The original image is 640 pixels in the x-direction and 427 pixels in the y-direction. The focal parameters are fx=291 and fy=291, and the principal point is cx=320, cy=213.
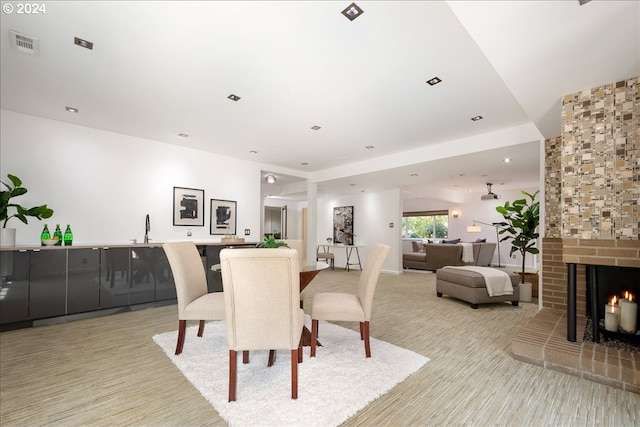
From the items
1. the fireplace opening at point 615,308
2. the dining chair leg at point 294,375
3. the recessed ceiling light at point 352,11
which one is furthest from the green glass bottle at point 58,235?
the fireplace opening at point 615,308

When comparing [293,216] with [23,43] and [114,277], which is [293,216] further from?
[23,43]

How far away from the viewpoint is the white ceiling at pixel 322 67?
1910mm

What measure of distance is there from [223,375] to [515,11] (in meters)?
3.00

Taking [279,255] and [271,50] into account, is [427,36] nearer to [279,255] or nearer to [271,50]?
[271,50]

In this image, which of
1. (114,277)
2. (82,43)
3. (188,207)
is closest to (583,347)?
(82,43)

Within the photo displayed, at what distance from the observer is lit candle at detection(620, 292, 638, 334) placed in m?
2.40

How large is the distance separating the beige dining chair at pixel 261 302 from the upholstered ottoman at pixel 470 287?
336 centimetres

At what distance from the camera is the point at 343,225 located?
964 centimetres

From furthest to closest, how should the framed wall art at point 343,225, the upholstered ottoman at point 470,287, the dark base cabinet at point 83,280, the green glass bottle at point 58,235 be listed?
1. the framed wall art at point 343,225
2. the upholstered ottoman at point 470,287
3. the green glass bottle at point 58,235
4. the dark base cabinet at point 83,280

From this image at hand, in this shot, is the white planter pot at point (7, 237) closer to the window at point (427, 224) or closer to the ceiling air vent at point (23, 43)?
the ceiling air vent at point (23, 43)

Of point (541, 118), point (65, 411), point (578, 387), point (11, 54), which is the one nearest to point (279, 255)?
point (65, 411)

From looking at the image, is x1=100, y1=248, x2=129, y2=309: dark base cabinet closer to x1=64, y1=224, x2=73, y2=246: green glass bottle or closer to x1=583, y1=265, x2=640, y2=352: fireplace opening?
x1=64, y1=224, x2=73, y2=246: green glass bottle

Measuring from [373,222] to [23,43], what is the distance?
780cm

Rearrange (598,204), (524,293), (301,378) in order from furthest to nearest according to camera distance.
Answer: (524,293) → (598,204) → (301,378)
